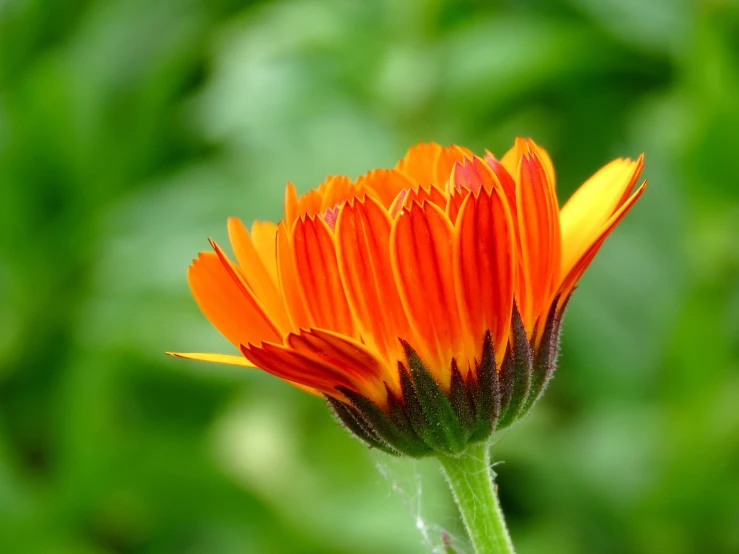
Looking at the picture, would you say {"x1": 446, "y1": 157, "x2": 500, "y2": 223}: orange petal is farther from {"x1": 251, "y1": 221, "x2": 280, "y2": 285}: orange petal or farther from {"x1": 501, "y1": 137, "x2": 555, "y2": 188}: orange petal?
{"x1": 251, "y1": 221, "x2": 280, "y2": 285}: orange petal

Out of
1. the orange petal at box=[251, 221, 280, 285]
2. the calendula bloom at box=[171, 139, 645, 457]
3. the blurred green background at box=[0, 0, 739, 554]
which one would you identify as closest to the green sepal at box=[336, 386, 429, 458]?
the calendula bloom at box=[171, 139, 645, 457]

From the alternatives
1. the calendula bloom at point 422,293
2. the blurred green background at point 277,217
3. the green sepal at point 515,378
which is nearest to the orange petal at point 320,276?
the calendula bloom at point 422,293

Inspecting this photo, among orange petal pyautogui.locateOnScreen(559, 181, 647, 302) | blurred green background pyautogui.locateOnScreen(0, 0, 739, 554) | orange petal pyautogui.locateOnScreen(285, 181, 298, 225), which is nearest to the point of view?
orange petal pyautogui.locateOnScreen(559, 181, 647, 302)

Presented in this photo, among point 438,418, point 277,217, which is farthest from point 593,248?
point 277,217

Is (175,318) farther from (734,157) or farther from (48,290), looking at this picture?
(734,157)

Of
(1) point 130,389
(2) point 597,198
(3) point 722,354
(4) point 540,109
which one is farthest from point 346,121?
(2) point 597,198

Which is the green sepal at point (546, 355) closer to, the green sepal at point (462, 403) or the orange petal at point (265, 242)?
the green sepal at point (462, 403)
